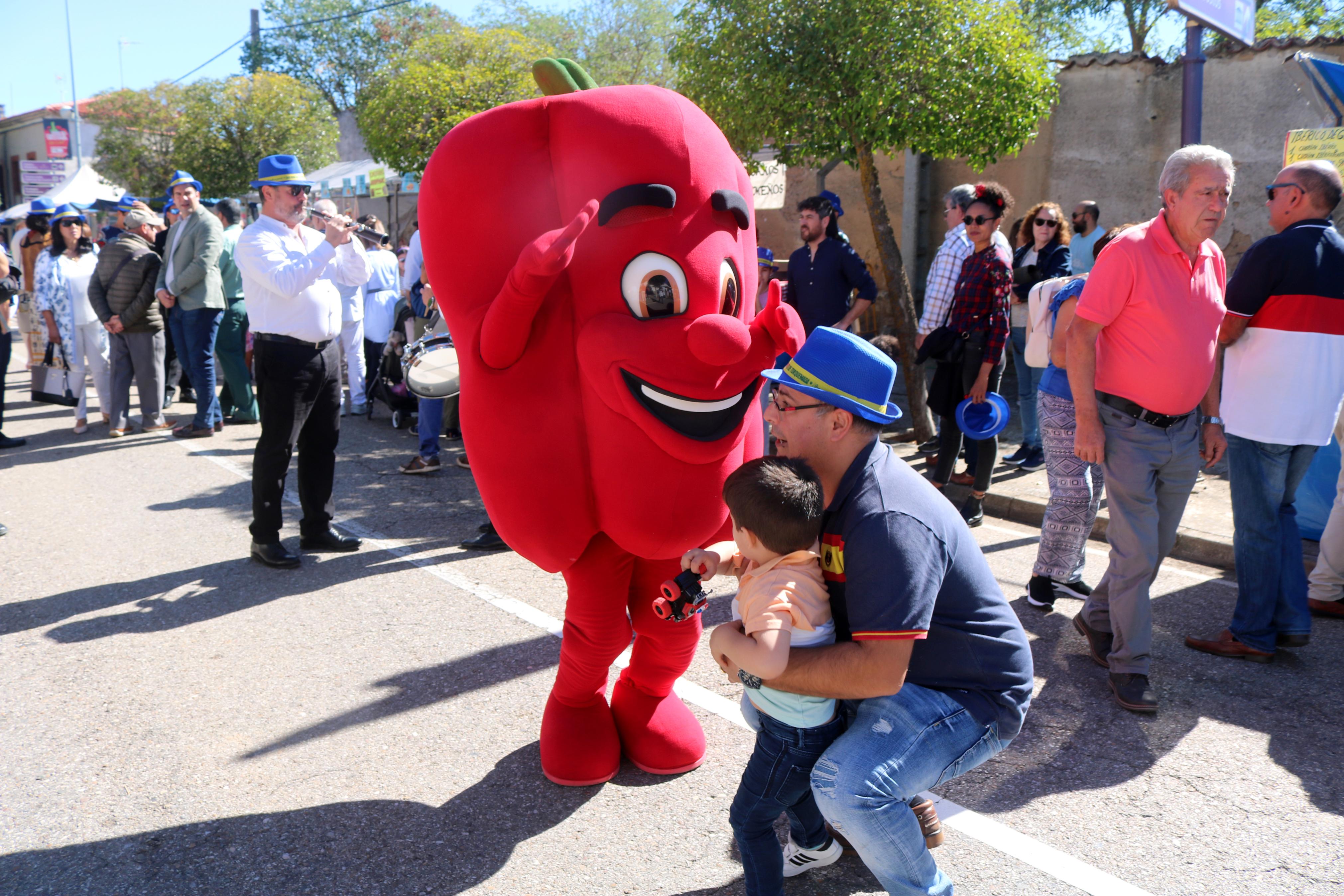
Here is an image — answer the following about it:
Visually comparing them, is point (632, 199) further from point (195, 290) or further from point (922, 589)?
point (195, 290)

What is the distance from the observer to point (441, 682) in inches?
150

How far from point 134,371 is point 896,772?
8573 millimetres

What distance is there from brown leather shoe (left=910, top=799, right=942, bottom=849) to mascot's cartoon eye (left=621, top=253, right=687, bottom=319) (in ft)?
4.59

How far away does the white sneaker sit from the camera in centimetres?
261

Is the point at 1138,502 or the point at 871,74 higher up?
the point at 871,74

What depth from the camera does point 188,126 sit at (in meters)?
24.6

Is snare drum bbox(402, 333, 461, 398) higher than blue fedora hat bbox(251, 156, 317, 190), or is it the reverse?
blue fedora hat bbox(251, 156, 317, 190)

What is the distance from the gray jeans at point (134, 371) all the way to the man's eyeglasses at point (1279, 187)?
325 inches

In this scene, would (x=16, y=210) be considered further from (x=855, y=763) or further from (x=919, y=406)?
(x=855, y=763)

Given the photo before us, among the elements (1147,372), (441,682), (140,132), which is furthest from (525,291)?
(140,132)

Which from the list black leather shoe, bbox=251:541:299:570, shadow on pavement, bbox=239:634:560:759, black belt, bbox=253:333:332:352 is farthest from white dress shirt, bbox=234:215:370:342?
shadow on pavement, bbox=239:634:560:759

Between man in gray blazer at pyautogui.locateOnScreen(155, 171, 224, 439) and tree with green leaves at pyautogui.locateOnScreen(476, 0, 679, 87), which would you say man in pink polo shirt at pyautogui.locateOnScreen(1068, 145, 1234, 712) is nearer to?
man in gray blazer at pyautogui.locateOnScreen(155, 171, 224, 439)

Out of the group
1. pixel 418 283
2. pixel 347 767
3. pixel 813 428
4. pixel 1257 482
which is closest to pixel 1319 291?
pixel 1257 482

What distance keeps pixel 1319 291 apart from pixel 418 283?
5.84 metres
